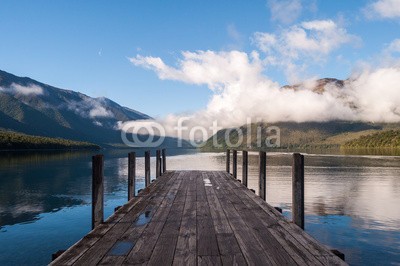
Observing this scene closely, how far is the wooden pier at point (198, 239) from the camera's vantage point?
650 centimetres

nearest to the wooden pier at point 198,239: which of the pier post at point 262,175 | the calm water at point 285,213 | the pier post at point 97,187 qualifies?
the pier post at point 97,187

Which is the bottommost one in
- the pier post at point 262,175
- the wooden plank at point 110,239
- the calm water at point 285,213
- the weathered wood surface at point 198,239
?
the calm water at point 285,213

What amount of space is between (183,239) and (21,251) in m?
9.81

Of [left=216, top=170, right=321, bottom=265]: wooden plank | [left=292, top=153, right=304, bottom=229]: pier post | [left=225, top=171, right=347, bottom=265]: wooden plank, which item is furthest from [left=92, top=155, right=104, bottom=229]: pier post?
[left=292, top=153, right=304, bottom=229]: pier post

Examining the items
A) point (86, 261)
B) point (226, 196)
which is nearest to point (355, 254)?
point (226, 196)

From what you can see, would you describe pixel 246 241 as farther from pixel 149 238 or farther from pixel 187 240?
pixel 149 238

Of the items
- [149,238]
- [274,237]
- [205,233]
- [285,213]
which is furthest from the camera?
[285,213]

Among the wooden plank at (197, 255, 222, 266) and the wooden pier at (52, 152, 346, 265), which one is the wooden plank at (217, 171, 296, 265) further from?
the wooden plank at (197, 255, 222, 266)

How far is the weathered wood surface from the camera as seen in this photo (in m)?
6.50

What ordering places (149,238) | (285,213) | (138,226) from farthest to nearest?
1. (285,213)
2. (138,226)
3. (149,238)

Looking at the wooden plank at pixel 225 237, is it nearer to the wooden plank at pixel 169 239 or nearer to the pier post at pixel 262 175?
the wooden plank at pixel 169 239

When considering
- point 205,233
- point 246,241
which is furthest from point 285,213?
point 246,241

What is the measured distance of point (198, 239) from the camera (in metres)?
7.80

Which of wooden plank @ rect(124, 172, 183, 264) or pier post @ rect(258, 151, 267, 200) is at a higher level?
pier post @ rect(258, 151, 267, 200)
